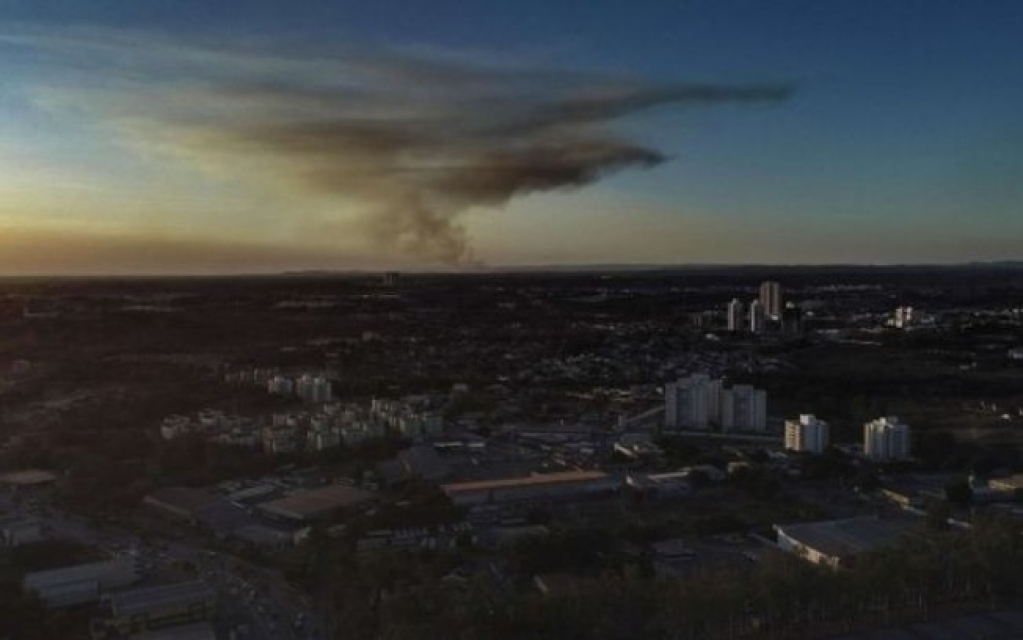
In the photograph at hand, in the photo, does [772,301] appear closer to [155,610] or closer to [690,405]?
[690,405]

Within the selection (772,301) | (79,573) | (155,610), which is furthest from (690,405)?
(772,301)

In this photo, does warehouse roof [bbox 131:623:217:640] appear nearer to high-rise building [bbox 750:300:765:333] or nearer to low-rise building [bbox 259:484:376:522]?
low-rise building [bbox 259:484:376:522]

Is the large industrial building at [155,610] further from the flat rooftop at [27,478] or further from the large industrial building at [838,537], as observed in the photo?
the flat rooftop at [27,478]

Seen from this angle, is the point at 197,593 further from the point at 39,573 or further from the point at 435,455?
the point at 435,455

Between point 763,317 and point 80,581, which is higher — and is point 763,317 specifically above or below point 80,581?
above

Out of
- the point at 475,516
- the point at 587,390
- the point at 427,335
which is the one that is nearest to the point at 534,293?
the point at 427,335

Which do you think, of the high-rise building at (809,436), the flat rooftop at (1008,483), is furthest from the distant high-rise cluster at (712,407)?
the flat rooftop at (1008,483)

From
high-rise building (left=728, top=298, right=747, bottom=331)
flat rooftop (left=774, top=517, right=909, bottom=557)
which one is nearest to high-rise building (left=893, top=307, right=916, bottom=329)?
high-rise building (left=728, top=298, right=747, bottom=331)
